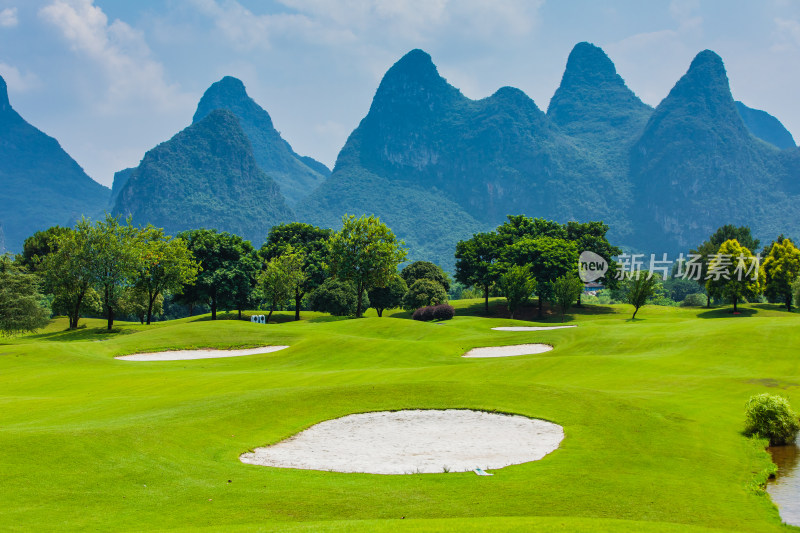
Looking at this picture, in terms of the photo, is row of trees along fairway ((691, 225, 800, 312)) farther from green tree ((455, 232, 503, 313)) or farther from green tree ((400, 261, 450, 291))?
green tree ((400, 261, 450, 291))

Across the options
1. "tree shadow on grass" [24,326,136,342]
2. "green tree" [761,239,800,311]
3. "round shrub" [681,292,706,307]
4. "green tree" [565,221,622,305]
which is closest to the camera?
"tree shadow on grass" [24,326,136,342]

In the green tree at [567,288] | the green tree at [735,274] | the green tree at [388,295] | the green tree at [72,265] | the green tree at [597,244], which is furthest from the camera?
the green tree at [597,244]

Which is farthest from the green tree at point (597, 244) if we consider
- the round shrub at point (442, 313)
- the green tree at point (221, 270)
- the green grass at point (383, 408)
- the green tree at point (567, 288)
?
the green grass at point (383, 408)

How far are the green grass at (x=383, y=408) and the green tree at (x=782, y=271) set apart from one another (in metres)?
51.1

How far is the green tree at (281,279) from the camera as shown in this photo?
249ft

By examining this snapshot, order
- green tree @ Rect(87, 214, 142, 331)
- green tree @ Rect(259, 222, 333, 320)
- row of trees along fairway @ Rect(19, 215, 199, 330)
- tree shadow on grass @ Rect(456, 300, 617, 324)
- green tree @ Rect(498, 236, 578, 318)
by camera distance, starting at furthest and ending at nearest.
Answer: green tree @ Rect(498, 236, 578, 318) → tree shadow on grass @ Rect(456, 300, 617, 324) → green tree @ Rect(259, 222, 333, 320) → green tree @ Rect(87, 214, 142, 331) → row of trees along fairway @ Rect(19, 215, 199, 330)

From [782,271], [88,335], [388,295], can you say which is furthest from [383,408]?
[782,271]

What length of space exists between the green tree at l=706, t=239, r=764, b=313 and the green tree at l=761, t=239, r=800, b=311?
183 inches

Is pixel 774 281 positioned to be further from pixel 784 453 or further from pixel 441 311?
pixel 784 453

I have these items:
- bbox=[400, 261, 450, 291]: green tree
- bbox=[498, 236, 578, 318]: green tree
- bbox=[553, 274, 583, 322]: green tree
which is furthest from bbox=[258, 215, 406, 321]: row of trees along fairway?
bbox=[553, 274, 583, 322]: green tree

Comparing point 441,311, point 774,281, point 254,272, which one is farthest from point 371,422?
point 774,281

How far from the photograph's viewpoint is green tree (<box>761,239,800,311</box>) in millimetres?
77812

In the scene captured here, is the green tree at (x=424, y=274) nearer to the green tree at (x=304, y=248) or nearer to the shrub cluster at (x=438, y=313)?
the green tree at (x=304, y=248)

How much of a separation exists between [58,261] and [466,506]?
58.9m
